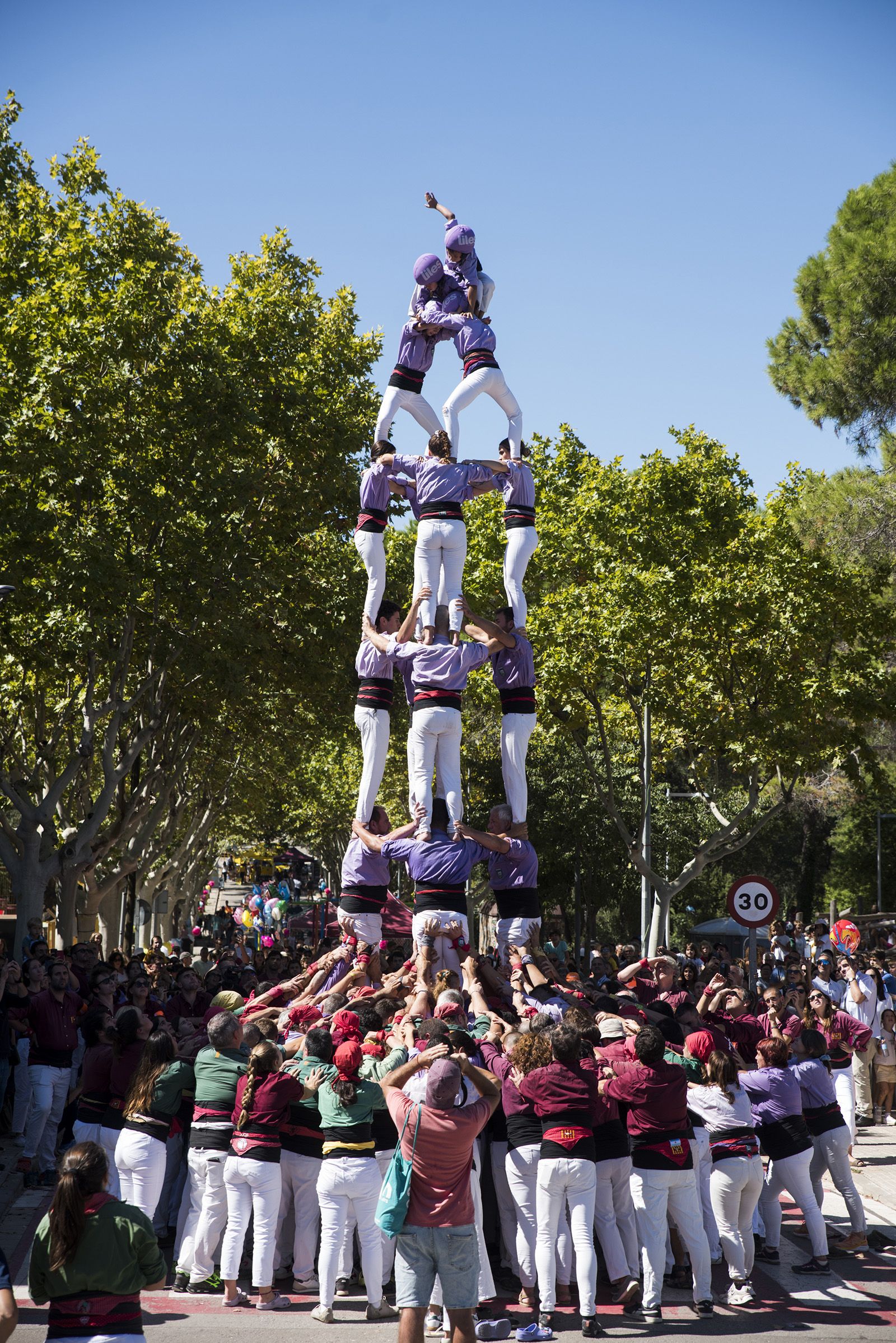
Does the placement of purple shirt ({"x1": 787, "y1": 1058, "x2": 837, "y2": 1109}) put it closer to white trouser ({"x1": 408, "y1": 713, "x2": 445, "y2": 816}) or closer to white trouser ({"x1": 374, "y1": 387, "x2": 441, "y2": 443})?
white trouser ({"x1": 408, "y1": 713, "x2": 445, "y2": 816})

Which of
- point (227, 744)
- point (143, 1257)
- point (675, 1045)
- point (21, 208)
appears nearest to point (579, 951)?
point (227, 744)

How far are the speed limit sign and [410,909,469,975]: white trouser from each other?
2659 mm

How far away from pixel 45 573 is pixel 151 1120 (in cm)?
1133

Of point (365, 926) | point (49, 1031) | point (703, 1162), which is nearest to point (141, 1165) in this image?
point (49, 1031)

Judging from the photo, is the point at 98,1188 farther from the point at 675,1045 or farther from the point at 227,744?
the point at 227,744

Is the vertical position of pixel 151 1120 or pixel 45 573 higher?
pixel 45 573

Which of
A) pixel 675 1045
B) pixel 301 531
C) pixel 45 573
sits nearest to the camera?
pixel 675 1045

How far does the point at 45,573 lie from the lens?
1838 centimetres

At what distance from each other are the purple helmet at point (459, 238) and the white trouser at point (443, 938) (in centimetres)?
739

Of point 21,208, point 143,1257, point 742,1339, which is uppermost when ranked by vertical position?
point 21,208

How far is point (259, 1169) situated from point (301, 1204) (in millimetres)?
688

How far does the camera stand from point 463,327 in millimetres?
14688

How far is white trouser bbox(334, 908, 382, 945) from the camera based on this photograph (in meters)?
14.1

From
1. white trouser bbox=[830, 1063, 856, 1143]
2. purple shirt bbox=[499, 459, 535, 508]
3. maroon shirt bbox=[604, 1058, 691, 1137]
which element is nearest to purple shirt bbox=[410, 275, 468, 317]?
purple shirt bbox=[499, 459, 535, 508]
